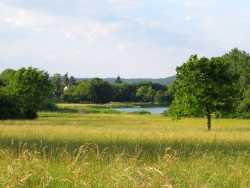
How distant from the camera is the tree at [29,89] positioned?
226ft

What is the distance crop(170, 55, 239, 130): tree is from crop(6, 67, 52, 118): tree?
2745 cm

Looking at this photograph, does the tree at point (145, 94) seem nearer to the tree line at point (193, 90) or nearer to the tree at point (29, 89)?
the tree line at point (193, 90)

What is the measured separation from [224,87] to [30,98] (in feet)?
103

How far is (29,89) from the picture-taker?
7156cm

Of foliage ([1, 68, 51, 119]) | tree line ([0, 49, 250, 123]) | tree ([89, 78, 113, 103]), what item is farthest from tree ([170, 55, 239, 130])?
tree ([89, 78, 113, 103])

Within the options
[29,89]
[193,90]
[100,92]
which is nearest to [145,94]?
[100,92]

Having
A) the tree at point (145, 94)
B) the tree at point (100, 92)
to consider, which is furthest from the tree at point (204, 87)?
the tree at point (145, 94)

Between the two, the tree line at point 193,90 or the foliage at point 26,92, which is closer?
the tree line at point 193,90

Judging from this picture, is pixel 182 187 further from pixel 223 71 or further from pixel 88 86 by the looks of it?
pixel 88 86

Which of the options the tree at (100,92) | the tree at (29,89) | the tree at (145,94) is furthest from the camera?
the tree at (145,94)

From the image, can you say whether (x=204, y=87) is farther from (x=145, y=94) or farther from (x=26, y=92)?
(x=145, y=94)

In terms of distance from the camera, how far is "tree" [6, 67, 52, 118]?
68750 millimetres

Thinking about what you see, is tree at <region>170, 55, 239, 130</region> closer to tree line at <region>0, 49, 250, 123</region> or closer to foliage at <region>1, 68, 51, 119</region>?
tree line at <region>0, 49, 250, 123</region>

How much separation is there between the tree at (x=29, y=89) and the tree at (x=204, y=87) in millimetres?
27448
